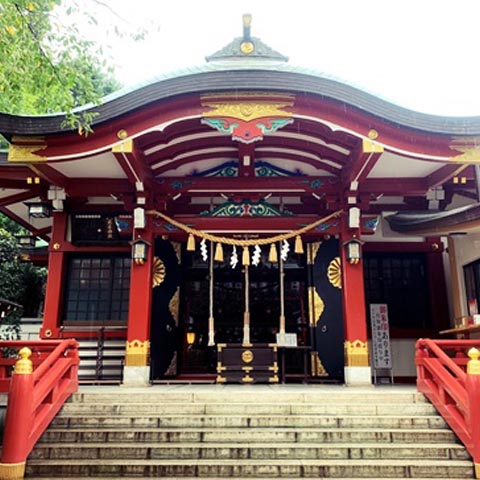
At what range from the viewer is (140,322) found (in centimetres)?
816

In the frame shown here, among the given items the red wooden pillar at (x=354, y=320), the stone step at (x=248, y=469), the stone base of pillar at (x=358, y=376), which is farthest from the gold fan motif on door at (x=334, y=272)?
the stone step at (x=248, y=469)

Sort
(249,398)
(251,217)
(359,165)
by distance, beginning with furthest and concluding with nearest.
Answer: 1. (251,217)
2. (359,165)
3. (249,398)

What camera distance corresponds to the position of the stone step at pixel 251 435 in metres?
5.29

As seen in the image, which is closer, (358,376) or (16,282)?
(358,376)

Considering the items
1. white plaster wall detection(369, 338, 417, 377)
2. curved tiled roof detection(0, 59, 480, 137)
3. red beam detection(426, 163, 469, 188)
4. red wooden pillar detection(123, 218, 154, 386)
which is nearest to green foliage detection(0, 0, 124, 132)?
curved tiled roof detection(0, 59, 480, 137)

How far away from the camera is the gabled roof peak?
8969 mm

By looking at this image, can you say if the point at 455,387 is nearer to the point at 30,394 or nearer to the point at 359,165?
the point at 359,165

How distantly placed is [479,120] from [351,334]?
13.0 feet

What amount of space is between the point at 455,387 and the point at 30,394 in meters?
4.73

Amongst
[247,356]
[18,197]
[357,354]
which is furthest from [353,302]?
[18,197]

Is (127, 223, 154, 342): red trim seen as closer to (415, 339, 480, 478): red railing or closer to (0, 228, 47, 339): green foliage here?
(0, 228, 47, 339): green foliage

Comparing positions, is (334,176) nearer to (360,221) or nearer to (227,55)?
(360,221)

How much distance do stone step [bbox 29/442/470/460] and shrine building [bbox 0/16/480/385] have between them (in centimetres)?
287

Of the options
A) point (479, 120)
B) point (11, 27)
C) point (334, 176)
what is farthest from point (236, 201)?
point (11, 27)
